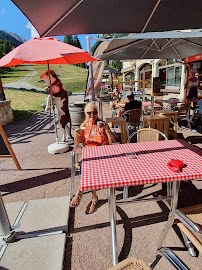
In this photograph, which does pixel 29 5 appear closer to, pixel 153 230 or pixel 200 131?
pixel 153 230

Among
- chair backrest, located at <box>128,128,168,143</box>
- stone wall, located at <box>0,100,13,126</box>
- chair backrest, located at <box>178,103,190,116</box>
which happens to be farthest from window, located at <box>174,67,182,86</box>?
chair backrest, located at <box>128,128,168,143</box>

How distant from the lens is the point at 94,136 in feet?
8.25

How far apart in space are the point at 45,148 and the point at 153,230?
3684 mm

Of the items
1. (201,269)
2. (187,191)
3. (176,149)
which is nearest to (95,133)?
(176,149)

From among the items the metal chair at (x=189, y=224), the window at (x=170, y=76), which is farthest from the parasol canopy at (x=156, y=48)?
the window at (x=170, y=76)

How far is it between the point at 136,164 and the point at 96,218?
3.30 ft

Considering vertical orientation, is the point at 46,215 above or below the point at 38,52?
below

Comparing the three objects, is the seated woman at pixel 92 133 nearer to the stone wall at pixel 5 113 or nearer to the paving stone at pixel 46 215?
the paving stone at pixel 46 215

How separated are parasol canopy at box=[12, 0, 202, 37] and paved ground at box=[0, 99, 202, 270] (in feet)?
7.86

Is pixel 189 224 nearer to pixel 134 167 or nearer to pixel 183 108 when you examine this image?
pixel 134 167

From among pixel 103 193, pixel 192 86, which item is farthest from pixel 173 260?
pixel 192 86

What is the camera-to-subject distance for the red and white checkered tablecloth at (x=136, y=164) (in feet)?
4.64

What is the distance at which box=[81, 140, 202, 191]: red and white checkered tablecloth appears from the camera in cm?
→ 142

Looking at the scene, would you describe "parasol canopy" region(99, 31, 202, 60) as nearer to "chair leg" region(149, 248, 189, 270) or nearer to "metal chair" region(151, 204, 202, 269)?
"metal chair" region(151, 204, 202, 269)
